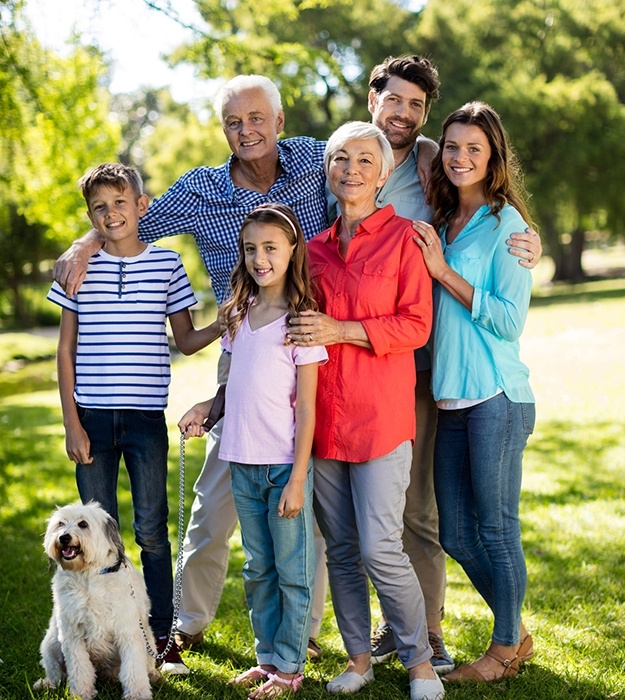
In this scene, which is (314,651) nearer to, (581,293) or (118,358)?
(118,358)

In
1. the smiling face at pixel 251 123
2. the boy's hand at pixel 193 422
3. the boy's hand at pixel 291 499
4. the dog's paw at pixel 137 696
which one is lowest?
the dog's paw at pixel 137 696

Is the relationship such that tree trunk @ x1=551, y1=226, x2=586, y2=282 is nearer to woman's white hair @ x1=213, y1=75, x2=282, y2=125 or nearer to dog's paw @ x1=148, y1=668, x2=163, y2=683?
woman's white hair @ x1=213, y1=75, x2=282, y2=125

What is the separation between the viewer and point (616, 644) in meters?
3.93

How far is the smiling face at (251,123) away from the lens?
12.7 feet

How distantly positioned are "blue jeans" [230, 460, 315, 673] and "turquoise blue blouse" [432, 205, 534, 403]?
717mm

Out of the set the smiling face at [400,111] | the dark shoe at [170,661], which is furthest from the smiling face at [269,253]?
the dark shoe at [170,661]

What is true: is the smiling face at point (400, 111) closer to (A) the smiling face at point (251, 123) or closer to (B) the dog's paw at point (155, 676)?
(A) the smiling face at point (251, 123)

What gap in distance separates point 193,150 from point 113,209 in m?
21.8

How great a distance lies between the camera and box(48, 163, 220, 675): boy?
3.59 metres

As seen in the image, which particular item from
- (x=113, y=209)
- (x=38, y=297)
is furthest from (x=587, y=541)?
(x=38, y=297)

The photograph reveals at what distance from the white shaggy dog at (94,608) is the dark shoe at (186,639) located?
2.09 ft

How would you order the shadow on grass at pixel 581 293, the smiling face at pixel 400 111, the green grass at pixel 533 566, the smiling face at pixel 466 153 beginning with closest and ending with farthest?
the smiling face at pixel 466 153, the green grass at pixel 533 566, the smiling face at pixel 400 111, the shadow on grass at pixel 581 293

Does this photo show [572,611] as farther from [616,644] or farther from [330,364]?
[330,364]

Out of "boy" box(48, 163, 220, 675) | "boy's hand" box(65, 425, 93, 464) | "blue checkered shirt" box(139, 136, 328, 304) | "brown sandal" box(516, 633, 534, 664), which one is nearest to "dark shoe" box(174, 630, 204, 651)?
"boy" box(48, 163, 220, 675)
